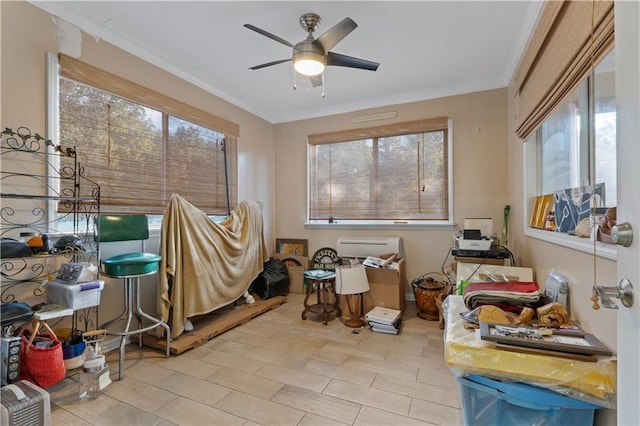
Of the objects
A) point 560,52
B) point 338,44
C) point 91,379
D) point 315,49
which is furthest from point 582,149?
point 91,379

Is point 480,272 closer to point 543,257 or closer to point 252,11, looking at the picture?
point 543,257

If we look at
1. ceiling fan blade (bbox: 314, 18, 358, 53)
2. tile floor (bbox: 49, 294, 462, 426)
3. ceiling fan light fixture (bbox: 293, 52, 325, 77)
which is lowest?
tile floor (bbox: 49, 294, 462, 426)

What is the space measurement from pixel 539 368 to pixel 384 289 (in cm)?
193

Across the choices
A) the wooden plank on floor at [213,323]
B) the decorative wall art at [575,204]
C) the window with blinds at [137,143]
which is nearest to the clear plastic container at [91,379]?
the wooden plank on floor at [213,323]

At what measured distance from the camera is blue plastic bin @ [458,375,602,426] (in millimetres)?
996

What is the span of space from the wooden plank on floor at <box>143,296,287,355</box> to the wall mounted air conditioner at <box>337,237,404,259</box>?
1.00 meters

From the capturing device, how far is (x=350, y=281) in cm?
275

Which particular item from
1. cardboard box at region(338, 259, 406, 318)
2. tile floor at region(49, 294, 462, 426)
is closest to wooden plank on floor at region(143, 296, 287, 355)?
tile floor at region(49, 294, 462, 426)

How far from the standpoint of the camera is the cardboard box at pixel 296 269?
3.92 m

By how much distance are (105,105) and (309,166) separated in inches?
98.0

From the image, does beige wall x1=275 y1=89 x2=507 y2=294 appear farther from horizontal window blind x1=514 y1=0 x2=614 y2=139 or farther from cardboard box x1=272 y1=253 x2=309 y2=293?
horizontal window blind x1=514 y1=0 x2=614 y2=139

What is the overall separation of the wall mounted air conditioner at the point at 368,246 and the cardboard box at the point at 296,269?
1.94 feet

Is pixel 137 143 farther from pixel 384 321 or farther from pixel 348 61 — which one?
pixel 384 321

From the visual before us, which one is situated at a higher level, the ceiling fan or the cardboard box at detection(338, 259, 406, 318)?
the ceiling fan
